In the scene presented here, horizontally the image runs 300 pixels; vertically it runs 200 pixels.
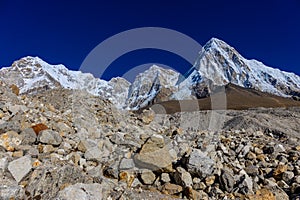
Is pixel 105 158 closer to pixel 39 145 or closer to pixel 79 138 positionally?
pixel 79 138

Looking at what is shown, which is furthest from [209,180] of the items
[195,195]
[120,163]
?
[120,163]

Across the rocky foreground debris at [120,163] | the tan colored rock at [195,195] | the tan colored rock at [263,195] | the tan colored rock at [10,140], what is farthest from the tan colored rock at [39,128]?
the tan colored rock at [263,195]

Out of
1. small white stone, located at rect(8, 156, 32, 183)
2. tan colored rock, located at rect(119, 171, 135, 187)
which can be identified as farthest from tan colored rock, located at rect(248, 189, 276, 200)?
small white stone, located at rect(8, 156, 32, 183)

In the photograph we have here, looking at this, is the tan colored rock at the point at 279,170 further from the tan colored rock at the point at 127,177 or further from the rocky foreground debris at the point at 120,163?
the tan colored rock at the point at 127,177

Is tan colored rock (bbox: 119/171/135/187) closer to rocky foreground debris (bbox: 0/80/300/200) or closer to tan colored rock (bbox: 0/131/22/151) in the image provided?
rocky foreground debris (bbox: 0/80/300/200)

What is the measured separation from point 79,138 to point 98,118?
2723 mm

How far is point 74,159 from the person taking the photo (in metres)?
6.48

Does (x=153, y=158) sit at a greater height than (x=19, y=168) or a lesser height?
greater

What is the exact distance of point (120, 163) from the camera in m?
6.57

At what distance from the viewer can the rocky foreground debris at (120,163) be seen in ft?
15.8

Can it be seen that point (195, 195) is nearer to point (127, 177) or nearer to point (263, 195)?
point (263, 195)

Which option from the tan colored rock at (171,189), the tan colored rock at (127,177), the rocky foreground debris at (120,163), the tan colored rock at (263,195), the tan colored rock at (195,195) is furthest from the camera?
the tan colored rock at (127,177)

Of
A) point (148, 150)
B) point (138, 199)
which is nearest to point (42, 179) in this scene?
point (138, 199)

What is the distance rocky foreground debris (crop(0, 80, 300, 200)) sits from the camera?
190 inches
